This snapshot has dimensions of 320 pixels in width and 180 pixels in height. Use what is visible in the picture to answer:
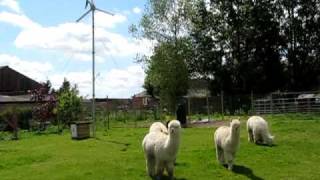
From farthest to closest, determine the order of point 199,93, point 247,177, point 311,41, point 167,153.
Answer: point 199,93
point 311,41
point 247,177
point 167,153

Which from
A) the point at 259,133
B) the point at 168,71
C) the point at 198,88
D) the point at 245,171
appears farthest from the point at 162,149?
the point at 198,88

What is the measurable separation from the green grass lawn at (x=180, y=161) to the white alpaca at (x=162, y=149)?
24.2 inches

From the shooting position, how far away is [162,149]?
15.6 metres

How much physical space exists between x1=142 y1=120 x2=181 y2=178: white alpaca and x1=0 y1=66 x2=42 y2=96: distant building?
2834 inches

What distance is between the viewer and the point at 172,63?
6531 centimetres

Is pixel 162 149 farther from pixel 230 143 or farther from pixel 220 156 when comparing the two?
pixel 220 156

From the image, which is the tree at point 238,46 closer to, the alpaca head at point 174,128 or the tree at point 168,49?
the tree at point 168,49

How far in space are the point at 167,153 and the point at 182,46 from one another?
2016 inches

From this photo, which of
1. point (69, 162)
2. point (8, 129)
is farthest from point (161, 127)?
point (8, 129)

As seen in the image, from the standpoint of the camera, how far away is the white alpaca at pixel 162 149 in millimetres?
15438

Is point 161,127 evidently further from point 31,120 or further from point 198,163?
point 31,120

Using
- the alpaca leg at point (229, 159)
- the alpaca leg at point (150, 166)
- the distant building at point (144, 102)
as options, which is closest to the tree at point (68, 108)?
the distant building at point (144, 102)

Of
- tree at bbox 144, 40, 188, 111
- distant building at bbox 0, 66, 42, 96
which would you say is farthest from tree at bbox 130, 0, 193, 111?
distant building at bbox 0, 66, 42, 96

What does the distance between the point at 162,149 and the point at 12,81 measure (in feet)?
248
